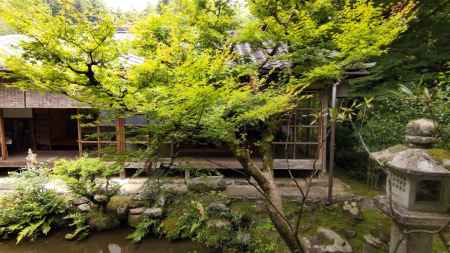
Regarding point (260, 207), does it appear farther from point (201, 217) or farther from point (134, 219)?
point (134, 219)

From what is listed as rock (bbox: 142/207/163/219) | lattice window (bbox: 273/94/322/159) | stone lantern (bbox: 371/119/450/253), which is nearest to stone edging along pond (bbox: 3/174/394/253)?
rock (bbox: 142/207/163/219)

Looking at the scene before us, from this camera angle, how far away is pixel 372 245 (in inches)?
186

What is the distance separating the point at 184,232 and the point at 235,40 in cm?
416

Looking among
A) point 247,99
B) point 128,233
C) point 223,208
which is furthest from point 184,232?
point 247,99

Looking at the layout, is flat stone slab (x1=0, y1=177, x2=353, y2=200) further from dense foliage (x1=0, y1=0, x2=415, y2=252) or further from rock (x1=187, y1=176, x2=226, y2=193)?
dense foliage (x1=0, y1=0, x2=415, y2=252)

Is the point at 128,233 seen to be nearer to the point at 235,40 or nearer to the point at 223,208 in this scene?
the point at 223,208

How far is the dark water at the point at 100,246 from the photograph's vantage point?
17.2 feet

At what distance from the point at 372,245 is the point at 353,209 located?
1136 mm

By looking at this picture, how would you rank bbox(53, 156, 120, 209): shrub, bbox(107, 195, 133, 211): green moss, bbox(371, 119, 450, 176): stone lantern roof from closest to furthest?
bbox(371, 119, 450, 176): stone lantern roof < bbox(53, 156, 120, 209): shrub < bbox(107, 195, 133, 211): green moss

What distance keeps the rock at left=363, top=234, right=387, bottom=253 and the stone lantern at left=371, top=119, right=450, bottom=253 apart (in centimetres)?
165

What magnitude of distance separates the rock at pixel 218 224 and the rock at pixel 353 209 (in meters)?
2.84

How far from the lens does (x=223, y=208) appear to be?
224 inches

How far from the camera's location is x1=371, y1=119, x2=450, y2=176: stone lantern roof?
279 centimetres

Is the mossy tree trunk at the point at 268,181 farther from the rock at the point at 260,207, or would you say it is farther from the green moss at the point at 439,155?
the green moss at the point at 439,155
